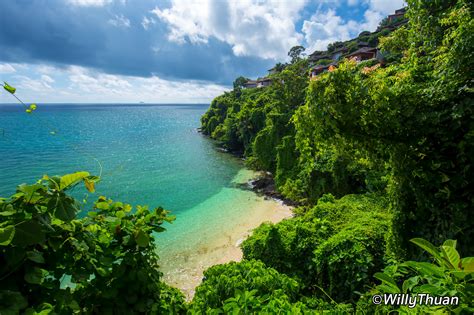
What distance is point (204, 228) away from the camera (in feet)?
59.6

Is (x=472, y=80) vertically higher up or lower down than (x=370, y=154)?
higher up

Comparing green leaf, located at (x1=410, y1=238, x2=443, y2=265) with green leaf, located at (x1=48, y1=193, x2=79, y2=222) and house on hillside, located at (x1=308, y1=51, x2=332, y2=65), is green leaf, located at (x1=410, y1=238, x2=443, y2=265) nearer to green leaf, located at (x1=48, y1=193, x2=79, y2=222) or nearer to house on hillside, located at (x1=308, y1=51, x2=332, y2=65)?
green leaf, located at (x1=48, y1=193, x2=79, y2=222)

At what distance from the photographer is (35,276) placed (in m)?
1.85

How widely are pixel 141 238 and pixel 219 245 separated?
14.1 metres

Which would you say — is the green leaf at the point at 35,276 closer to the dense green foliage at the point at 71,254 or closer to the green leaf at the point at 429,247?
the dense green foliage at the point at 71,254

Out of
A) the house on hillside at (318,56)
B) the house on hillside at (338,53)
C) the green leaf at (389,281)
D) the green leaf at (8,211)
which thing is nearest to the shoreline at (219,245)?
the green leaf at (8,211)

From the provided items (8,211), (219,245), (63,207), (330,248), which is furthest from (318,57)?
(8,211)

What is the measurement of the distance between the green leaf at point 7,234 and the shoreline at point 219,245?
1104 cm

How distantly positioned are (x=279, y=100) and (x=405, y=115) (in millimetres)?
28274

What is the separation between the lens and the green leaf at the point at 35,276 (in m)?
1.81

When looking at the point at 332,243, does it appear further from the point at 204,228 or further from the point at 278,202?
the point at 278,202

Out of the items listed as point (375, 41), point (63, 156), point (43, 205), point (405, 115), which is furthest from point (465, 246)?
point (375, 41)

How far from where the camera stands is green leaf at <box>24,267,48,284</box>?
5.93ft

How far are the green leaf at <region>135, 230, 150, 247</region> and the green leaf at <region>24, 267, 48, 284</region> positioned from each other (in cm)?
79
